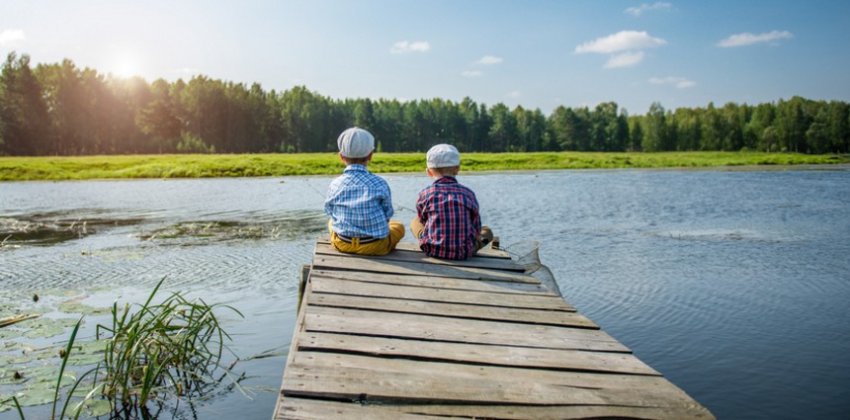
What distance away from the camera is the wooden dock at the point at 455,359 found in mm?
2896

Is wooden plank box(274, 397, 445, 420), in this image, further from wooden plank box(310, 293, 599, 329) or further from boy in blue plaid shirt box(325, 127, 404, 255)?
boy in blue plaid shirt box(325, 127, 404, 255)

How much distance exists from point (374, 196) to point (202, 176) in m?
39.2

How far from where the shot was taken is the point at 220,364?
5711 mm

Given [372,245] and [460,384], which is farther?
[372,245]

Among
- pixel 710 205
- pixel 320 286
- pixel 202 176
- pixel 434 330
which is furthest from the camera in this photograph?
pixel 202 176

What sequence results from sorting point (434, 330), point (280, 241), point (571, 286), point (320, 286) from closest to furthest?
1. point (434, 330)
2. point (320, 286)
3. point (571, 286)
4. point (280, 241)

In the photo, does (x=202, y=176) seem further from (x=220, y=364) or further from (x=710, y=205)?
(x=220, y=364)

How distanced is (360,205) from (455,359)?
2.79m

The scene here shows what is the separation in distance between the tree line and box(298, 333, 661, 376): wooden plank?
74.5 metres

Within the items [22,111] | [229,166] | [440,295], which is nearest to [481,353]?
[440,295]

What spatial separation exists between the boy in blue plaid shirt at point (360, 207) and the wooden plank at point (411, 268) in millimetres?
220

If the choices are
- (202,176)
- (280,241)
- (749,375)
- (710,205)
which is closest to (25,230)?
(280,241)

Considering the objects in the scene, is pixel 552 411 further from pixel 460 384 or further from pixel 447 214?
pixel 447 214

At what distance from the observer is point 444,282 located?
5.27 m
